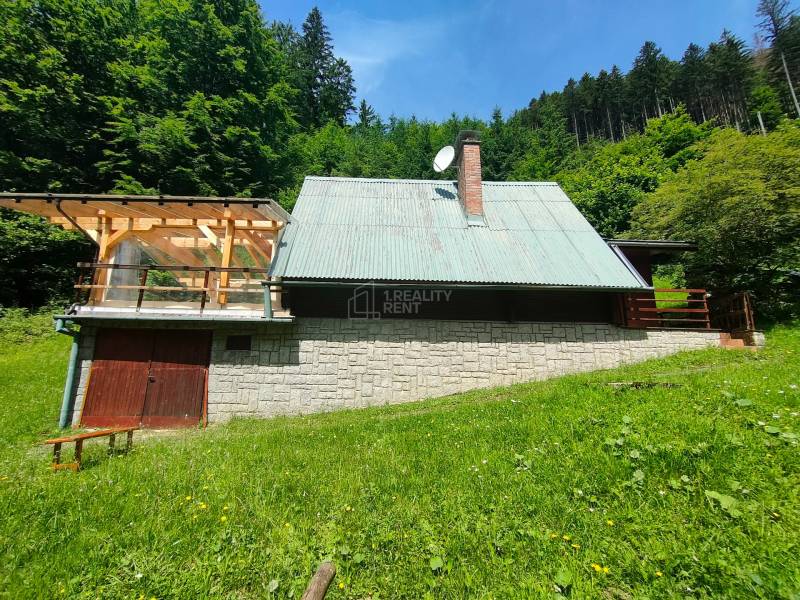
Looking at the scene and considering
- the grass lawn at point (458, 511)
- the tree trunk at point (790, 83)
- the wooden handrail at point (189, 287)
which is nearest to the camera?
the grass lawn at point (458, 511)

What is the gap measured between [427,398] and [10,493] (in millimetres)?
7575

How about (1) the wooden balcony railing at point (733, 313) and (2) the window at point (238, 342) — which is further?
(1) the wooden balcony railing at point (733, 313)

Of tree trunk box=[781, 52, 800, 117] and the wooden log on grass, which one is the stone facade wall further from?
tree trunk box=[781, 52, 800, 117]

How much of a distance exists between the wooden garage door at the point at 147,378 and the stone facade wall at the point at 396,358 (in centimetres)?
49

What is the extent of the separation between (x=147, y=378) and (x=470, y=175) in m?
12.4

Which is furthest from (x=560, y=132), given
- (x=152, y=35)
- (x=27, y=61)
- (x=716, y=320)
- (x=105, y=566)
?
(x=105, y=566)

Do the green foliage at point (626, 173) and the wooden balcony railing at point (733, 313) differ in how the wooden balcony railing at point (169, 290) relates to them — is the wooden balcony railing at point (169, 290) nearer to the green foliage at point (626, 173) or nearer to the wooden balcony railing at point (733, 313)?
the wooden balcony railing at point (733, 313)

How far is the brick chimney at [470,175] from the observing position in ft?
42.1

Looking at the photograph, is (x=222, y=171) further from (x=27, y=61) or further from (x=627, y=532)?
(x=627, y=532)

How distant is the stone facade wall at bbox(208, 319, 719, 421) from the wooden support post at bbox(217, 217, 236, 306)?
98 centimetres

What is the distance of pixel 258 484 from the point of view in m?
3.88

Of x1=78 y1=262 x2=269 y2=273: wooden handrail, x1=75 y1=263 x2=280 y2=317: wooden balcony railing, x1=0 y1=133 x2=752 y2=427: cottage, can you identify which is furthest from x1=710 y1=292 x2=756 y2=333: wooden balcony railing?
x1=78 y1=262 x2=269 y2=273: wooden handrail

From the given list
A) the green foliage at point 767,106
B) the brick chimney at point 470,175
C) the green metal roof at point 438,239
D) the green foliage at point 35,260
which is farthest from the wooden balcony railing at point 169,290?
the green foliage at point 767,106

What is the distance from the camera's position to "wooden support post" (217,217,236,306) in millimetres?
9344
